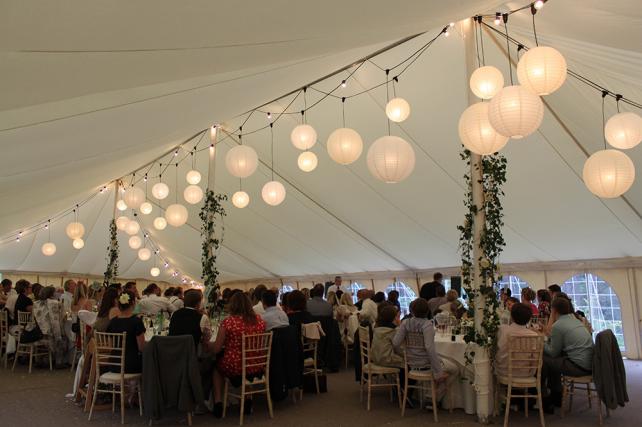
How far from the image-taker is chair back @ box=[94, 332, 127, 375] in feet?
15.8

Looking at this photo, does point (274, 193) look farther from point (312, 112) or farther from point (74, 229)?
point (74, 229)

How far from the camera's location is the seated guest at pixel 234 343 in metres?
4.97

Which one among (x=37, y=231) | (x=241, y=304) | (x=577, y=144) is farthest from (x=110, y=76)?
(x=37, y=231)

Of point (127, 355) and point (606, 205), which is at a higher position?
point (606, 205)

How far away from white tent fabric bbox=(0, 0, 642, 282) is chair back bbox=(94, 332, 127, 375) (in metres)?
1.81

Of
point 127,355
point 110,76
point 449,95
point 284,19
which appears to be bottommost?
point 127,355

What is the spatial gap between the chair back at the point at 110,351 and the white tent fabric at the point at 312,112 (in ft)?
5.93

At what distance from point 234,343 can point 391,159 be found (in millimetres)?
2371

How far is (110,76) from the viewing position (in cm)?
264

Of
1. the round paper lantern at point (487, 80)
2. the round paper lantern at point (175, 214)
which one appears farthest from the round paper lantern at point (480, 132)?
the round paper lantern at point (175, 214)

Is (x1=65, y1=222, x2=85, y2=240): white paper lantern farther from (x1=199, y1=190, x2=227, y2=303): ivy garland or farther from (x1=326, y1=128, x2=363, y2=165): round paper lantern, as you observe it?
(x1=326, y1=128, x2=363, y2=165): round paper lantern

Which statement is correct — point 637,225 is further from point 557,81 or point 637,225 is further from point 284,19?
point 284,19

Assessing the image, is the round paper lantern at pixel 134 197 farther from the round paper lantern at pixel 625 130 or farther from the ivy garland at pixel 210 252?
the round paper lantern at pixel 625 130

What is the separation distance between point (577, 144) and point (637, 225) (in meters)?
1.92
